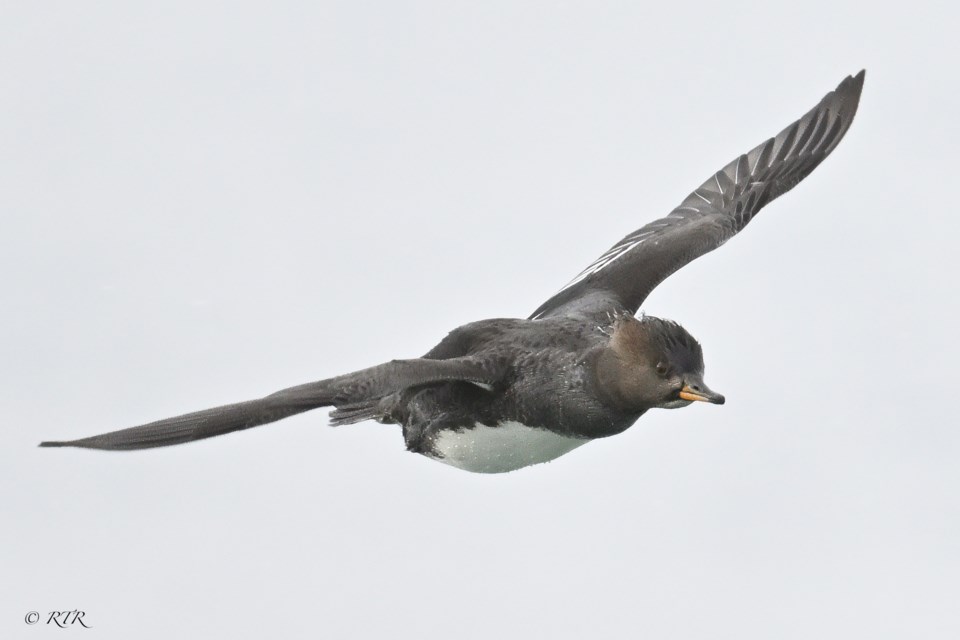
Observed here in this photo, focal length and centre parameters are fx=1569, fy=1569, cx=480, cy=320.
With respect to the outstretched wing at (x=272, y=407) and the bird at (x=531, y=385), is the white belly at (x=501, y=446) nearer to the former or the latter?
the bird at (x=531, y=385)

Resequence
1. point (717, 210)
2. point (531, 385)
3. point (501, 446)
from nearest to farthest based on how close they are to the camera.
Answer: point (531, 385)
point (501, 446)
point (717, 210)

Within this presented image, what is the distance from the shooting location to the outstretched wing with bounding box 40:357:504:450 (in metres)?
12.7

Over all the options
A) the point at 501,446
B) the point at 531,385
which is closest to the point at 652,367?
the point at 531,385

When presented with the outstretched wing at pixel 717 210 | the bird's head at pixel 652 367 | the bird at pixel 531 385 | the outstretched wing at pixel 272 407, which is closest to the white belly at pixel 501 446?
the bird at pixel 531 385

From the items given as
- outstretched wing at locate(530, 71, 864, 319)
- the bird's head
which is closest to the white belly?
the bird's head

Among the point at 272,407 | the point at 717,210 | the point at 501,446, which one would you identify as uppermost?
the point at 717,210

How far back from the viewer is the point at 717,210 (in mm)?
17547

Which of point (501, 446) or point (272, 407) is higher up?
point (272, 407)

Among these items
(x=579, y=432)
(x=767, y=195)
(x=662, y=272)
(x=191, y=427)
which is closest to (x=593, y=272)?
(x=662, y=272)

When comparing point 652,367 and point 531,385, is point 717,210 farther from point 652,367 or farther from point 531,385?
point 652,367

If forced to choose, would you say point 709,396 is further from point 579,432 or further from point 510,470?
point 510,470

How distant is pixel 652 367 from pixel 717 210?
17.1ft

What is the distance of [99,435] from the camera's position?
12.9 m

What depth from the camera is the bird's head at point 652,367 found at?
12.6 metres
